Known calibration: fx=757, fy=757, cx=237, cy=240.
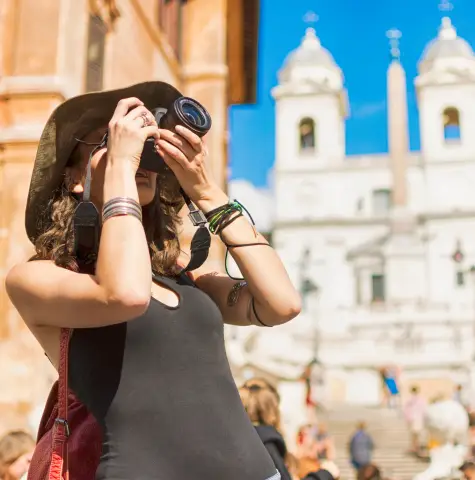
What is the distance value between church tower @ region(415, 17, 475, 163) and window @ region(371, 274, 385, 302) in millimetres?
10244

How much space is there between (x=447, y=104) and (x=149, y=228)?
64.1m

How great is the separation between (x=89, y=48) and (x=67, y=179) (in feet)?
19.8

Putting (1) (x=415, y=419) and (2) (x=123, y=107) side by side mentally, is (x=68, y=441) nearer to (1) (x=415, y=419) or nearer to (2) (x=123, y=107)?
(2) (x=123, y=107)

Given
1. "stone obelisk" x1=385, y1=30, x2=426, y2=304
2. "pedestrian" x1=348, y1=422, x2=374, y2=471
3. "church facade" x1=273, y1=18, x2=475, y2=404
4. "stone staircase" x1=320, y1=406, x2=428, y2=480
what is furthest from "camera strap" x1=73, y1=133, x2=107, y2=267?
"stone obelisk" x1=385, y1=30, x2=426, y2=304

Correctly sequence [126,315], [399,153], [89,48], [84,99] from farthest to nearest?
[399,153]
[89,48]
[84,99]
[126,315]

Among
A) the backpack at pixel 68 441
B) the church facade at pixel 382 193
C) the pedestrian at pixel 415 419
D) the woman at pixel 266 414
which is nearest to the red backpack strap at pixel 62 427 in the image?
the backpack at pixel 68 441

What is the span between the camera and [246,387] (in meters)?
3.95

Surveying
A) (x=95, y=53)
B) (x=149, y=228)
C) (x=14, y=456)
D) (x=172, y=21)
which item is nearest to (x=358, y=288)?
(x=172, y=21)

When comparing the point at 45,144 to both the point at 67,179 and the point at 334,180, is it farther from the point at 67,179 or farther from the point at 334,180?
the point at 334,180

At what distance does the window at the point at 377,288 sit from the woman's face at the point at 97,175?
5901 cm

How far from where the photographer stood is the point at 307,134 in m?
65.7

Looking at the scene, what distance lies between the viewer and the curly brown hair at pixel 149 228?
6.29 ft

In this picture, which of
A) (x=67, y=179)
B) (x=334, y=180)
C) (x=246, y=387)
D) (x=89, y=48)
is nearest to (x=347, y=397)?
(x=89, y=48)

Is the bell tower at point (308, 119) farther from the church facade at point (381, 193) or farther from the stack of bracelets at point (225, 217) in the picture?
the stack of bracelets at point (225, 217)
